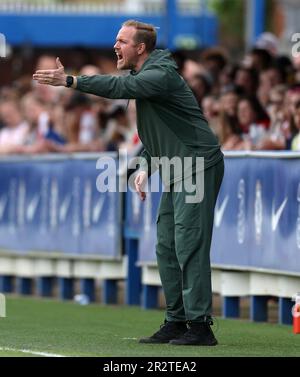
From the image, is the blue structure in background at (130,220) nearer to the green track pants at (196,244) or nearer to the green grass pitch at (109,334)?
the green grass pitch at (109,334)

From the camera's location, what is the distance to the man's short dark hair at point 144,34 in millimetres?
11117

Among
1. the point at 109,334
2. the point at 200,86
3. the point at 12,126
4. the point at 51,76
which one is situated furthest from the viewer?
the point at 12,126

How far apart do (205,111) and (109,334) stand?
20.4 feet

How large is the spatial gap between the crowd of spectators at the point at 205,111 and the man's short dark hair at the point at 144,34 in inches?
157

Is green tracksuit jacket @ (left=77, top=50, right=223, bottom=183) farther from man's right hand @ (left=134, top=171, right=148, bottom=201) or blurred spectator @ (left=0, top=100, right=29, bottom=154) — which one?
blurred spectator @ (left=0, top=100, right=29, bottom=154)

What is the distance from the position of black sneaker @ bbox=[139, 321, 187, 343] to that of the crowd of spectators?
388 cm

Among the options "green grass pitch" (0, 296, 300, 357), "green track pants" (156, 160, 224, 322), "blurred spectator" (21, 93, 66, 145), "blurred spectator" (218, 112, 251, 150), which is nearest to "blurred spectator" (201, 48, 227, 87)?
"blurred spectator" (21, 93, 66, 145)

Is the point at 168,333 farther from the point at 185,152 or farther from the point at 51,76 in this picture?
the point at 51,76

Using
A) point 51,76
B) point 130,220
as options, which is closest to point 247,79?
point 130,220

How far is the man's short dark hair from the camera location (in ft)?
36.5

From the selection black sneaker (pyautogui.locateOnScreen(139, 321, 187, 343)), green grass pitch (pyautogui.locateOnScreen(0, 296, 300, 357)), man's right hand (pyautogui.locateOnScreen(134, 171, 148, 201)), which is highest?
man's right hand (pyautogui.locateOnScreen(134, 171, 148, 201))

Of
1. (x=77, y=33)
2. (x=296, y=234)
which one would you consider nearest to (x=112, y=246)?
(x=296, y=234)

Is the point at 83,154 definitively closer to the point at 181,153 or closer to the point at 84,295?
the point at 84,295

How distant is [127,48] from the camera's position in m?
11.1
